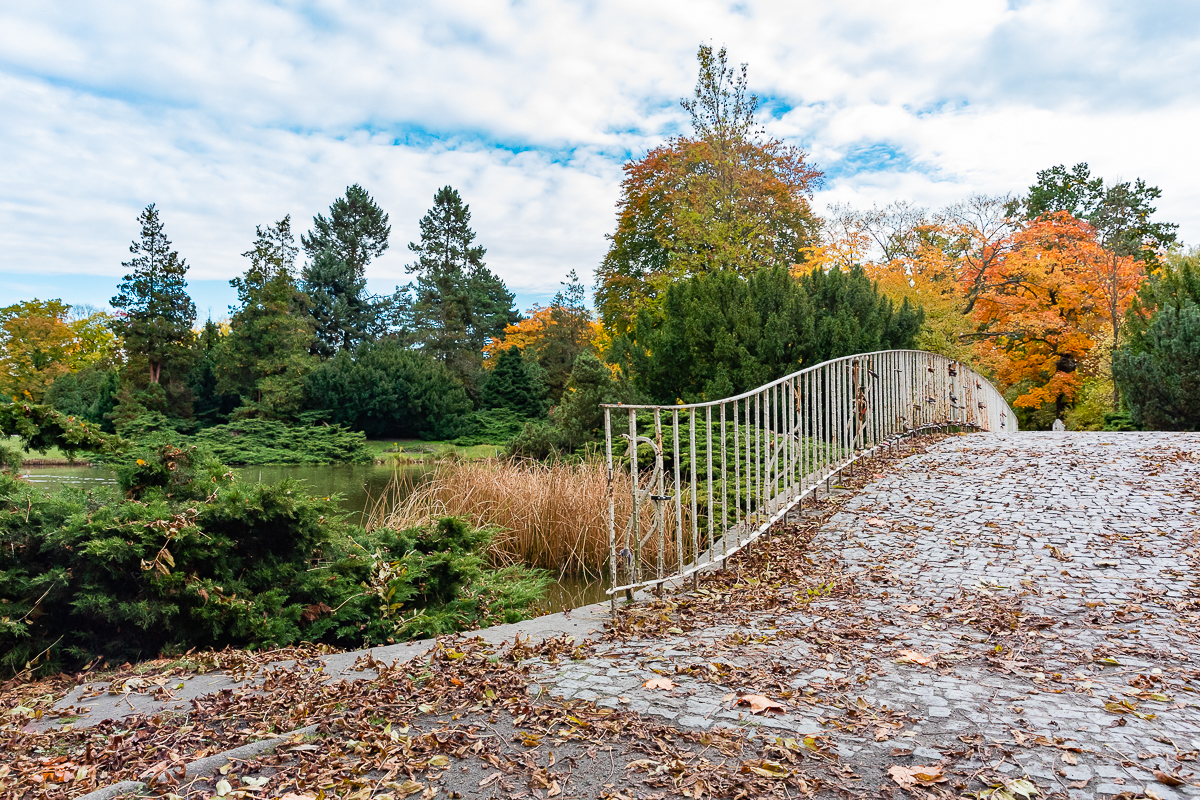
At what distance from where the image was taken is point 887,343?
11.2 metres

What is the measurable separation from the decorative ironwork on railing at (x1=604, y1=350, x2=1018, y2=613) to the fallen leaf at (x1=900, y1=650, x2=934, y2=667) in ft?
4.40

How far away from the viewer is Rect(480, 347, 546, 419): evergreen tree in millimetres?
28453

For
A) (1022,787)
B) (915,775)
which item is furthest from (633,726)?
(1022,787)

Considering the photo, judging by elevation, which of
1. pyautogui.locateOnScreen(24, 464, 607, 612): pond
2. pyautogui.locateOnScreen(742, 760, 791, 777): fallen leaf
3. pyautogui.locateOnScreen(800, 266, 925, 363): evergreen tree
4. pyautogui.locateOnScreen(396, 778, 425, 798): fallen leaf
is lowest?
pyautogui.locateOnScreen(24, 464, 607, 612): pond

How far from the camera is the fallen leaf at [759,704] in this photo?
101 inches

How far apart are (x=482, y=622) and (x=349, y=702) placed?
1.77 m

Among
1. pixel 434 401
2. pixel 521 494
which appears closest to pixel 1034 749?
pixel 521 494

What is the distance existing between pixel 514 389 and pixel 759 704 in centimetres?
2661

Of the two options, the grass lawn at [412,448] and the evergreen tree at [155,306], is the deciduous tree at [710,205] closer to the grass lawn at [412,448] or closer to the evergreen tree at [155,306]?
the grass lawn at [412,448]

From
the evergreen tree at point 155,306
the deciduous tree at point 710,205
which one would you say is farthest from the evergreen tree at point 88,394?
the deciduous tree at point 710,205

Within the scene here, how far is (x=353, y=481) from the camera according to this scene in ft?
54.0

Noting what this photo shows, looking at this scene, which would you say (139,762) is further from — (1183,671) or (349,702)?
(1183,671)

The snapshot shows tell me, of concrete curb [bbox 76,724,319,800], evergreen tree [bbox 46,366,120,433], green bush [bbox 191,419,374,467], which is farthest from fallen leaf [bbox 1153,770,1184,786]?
evergreen tree [bbox 46,366,120,433]

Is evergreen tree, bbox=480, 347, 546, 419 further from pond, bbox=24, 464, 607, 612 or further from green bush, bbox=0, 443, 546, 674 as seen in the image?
green bush, bbox=0, 443, 546, 674
